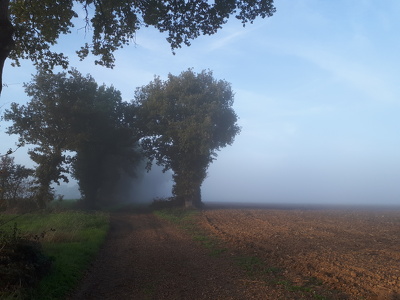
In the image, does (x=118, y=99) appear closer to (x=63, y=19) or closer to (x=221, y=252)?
(x=63, y=19)

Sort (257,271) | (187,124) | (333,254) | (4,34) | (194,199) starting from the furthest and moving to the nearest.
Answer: (194,199) < (187,124) < (333,254) < (257,271) < (4,34)

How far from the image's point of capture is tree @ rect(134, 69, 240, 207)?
3519cm

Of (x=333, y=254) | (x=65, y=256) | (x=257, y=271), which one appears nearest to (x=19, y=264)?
(x=65, y=256)

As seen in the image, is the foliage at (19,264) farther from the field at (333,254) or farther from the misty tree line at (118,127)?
the misty tree line at (118,127)

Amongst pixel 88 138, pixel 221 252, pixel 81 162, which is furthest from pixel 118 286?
pixel 81 162

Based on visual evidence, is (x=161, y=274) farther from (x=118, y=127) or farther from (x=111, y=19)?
(x=118, y=127)

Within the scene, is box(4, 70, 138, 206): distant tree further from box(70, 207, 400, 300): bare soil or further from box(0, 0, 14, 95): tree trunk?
box(0, 0, 14, 95): tree trunk

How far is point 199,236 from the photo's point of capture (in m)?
18.4

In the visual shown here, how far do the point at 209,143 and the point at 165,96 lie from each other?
6.80 metres

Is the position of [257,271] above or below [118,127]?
below

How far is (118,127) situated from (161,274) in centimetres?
3129

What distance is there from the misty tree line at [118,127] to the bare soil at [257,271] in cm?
1852

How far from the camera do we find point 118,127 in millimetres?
40250

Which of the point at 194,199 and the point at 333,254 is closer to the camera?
the point at 333,254
